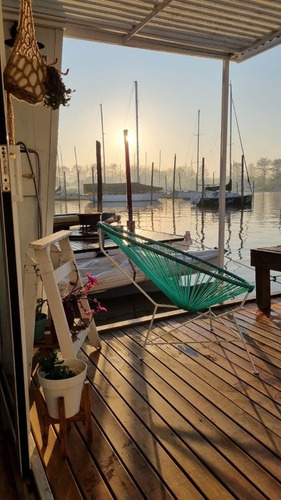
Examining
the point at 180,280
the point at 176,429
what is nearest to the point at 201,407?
the point at 176,429

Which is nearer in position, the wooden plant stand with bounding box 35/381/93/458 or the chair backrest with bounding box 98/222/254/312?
the wooden plant stand with bounding box 35/381/93/458

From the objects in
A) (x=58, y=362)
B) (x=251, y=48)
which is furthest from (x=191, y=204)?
(x=58, y=362)

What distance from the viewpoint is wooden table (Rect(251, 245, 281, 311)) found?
3.03 metres

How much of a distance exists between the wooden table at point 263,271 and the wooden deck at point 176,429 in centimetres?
75

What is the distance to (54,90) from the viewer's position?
5.96 feet

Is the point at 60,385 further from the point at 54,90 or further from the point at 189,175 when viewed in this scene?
the point at 189,175

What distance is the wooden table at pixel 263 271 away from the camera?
3.03 metres

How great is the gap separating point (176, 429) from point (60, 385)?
575 millimetres

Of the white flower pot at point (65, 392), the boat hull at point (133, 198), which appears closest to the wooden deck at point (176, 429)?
the white flower pot at point (65, 392)

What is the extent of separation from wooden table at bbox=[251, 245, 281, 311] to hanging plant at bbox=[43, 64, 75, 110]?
205 centimetres

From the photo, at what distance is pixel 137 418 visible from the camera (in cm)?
169

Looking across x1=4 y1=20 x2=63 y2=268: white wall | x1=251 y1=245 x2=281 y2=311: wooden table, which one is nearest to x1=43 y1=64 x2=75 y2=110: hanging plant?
x1=4 y1=20 x2=63 y2=268: white wall

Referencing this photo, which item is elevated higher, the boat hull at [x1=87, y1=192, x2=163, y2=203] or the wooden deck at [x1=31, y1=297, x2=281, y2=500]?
the boat hull at [x1=87, y1=192, x2=163, y2=203]

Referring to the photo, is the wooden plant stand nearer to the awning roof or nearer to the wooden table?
the wooden table
